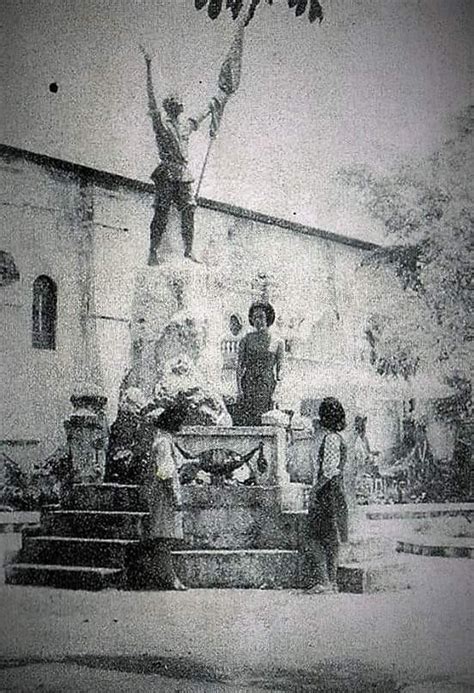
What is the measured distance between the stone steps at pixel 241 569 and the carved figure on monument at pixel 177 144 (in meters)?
1.38

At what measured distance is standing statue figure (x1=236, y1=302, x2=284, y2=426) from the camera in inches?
199

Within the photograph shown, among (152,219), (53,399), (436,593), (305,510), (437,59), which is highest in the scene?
(437,59)

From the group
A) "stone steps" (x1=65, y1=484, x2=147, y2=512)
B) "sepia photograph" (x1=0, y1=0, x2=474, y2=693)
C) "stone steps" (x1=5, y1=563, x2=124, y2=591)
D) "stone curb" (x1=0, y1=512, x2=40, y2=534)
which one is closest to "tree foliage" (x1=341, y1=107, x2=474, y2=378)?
"sepia photograph" (x1=0, y1=0, x2=474, y2=693)

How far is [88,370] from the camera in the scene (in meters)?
5.08

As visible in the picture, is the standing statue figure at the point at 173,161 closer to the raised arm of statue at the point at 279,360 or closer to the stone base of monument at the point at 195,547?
the raised arm of statue at the point at 279,360

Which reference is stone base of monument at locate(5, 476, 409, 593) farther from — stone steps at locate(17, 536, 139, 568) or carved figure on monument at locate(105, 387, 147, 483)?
carved figure on monument at locate(105, 387, 147, 483)

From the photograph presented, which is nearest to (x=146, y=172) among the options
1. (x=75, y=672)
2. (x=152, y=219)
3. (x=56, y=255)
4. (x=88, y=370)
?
(x=152, y=219)

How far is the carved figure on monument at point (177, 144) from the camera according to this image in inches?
201

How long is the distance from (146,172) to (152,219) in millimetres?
223

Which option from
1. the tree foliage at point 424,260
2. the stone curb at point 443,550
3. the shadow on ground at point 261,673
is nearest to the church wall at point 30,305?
the shadow on ground at point 261,673

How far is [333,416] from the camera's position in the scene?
4992 mm

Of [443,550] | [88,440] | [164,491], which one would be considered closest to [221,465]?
[164,491]

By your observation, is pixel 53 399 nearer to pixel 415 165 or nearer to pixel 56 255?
pixel 56 255

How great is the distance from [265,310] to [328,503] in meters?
0.94
